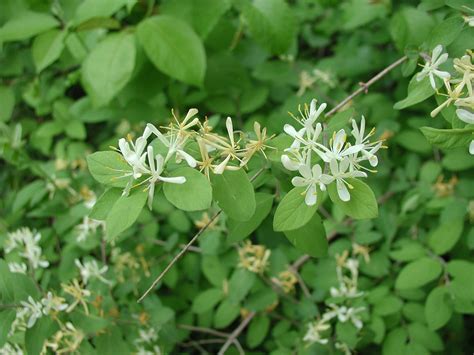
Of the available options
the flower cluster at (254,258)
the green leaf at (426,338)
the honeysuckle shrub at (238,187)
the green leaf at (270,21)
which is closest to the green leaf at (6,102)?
the honeysuckle shrub at (238,187)

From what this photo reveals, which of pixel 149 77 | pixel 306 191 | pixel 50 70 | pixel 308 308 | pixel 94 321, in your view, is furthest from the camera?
pixel 50 70

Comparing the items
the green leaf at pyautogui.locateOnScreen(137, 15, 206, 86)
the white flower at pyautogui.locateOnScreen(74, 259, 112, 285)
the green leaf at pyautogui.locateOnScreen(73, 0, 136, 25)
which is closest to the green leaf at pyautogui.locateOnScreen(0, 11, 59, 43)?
the green leaf at pyautogui.locateOnScreen(73, 0, 136, 25)

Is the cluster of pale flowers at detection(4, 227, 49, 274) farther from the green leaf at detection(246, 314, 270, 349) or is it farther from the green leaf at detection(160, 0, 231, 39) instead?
the green leaf at detection(160, 0, 231, 39)

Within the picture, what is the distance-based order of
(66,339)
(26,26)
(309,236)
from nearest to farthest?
(309,236) → (66,339) → (26,26)

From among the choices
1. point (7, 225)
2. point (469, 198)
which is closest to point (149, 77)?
point (7, 225)

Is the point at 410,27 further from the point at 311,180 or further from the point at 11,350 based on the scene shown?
the point at 11,350

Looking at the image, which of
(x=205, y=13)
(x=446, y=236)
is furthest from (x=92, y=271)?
(x=446, y=236)

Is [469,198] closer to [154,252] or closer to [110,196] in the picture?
[154,252]
